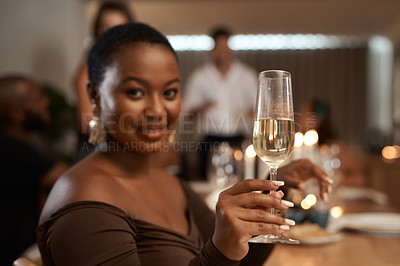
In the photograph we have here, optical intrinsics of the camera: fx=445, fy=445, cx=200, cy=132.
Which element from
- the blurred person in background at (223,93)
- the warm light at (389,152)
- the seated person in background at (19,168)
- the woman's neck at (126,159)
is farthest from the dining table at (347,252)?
the warm light at (389,152)

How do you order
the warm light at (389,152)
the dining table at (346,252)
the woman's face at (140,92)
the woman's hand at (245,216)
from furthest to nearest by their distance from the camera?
the warm light at (389,152) → the dining table at (346,252) → the woman's face at (140,92) → the woman's hand at (245,216)

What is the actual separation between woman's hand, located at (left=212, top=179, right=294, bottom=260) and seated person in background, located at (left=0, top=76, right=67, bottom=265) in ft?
5.85

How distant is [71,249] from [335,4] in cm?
671

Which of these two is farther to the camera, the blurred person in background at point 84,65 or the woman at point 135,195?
the blurred person in background at point 84,65

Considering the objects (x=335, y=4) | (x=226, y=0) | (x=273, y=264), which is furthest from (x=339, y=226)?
(x=335, y=4)

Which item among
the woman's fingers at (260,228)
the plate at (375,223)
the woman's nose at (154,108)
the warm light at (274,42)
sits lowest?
the plate at (375,223)

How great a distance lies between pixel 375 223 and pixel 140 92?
43.5 inches

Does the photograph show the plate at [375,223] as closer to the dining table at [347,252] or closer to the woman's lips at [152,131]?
the dining table at [347,252]

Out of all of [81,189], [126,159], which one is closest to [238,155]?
[126,159]

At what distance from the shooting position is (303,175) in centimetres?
100

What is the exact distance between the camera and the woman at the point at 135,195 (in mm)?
690

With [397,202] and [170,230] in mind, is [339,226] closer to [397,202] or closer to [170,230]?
[170,230]

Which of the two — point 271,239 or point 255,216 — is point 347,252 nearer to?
point 271,239

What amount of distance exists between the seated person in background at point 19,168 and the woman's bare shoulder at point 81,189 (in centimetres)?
141
